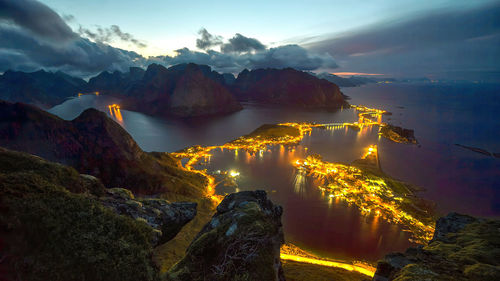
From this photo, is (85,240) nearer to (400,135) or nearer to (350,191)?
(350,191)

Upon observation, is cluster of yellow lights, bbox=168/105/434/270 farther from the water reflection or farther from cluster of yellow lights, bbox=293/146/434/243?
the water reflection

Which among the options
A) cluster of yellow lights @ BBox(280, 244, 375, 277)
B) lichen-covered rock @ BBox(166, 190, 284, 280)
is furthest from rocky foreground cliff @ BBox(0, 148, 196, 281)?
cluster of yellow lights @ BBox(280, 244, 375, 277)

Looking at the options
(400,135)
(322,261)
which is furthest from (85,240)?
(400,135)

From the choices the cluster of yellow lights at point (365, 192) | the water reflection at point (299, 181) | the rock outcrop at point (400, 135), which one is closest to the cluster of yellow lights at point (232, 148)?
the water reflection at point (299, 181)

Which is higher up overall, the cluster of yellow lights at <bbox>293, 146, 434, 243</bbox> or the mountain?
the mountain

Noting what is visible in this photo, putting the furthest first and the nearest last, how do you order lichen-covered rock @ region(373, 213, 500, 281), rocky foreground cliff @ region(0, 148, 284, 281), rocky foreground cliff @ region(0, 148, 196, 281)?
lichen-covered rock @ region(373, 213, 500, 281) → rocky foreground cliff @ region(0, 148, 284, 281) → rocky foreground cliff @ region(0, 148, 196, 281)

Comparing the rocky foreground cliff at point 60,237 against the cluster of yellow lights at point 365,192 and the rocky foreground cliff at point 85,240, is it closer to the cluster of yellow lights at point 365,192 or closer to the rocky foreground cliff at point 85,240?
the rocky foreground cliff at point 85,240

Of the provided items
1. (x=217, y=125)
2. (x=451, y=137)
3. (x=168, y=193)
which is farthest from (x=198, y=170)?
(x=451, y=137)
